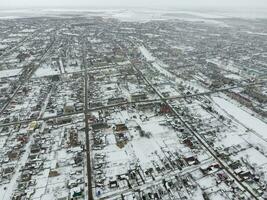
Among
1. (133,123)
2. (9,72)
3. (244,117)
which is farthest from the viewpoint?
(9,72)

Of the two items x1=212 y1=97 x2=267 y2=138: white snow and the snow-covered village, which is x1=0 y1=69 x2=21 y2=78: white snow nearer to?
the snow-covered village

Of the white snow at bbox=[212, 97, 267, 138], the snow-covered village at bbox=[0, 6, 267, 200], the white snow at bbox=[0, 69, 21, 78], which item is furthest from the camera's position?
the white snow at bbox=[0, 69, 21, 78]

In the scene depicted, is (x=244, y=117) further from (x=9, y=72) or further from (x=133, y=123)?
(x=9, y=72)

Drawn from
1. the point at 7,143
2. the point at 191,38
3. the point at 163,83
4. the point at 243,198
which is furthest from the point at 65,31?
the point at 243,198

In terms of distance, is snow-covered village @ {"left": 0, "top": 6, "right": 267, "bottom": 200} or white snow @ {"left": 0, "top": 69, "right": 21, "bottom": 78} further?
white snow @ {"left": 0, "top": 69, "right": 21, "bottom": 78}

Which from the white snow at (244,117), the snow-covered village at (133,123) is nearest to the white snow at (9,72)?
the snow-covered village at (133,123)

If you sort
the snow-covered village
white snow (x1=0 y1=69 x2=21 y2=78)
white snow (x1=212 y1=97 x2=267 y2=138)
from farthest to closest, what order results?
white snow (x1=0 y1=69 x2=21 y2=78) → white snow (x1=212 y1=97 x2=267 y2=138) → the snow-covered village

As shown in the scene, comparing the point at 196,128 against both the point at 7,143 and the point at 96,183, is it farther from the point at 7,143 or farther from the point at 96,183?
the point at 7,143

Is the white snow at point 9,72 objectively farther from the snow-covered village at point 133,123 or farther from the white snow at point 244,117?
the white snow at point 244,117

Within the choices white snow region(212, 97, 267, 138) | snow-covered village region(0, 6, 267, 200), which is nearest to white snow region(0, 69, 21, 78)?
snow-covered village region(0, 6, 267, 200)

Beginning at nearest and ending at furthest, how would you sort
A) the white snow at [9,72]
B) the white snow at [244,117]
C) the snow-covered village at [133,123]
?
1. the snow-covered village at [133,123]
2. the white snow at [244,117]
3. the white snow at [9,72]

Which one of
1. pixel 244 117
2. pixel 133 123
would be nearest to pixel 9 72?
pixel 133 123
